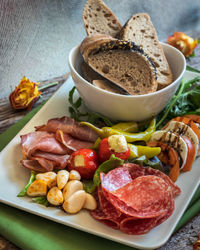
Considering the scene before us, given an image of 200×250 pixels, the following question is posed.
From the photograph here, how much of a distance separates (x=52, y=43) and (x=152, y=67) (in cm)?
95

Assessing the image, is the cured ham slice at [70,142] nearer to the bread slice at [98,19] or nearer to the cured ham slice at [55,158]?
the cured ham slice at [55,158]

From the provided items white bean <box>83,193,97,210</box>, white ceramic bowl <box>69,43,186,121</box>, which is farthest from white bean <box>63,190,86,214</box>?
white ceramic bowl <box>69,43,186,121</box>

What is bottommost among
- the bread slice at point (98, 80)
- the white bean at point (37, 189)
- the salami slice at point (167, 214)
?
the salami slice at point (167, 214)

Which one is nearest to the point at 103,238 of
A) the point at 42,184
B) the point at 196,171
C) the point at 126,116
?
the point at 42,184

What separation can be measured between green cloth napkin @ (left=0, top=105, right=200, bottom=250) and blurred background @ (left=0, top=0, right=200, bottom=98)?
1.12 meters

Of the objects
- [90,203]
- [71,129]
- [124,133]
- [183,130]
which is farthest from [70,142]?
[183,130]

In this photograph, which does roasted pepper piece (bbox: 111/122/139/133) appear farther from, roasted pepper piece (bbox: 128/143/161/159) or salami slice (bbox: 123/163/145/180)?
salami slice (bbox: 123/163/145/180)

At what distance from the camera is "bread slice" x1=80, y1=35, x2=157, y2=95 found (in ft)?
6.23

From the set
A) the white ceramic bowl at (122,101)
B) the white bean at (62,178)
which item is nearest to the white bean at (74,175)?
the white bean at (62,178)

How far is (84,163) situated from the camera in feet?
5.21

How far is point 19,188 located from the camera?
1.53 meters

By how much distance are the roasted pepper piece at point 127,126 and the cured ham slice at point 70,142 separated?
0.64 feet

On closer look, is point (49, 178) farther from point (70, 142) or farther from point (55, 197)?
point (70, 142)

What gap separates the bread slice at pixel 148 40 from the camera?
2.06 meters
